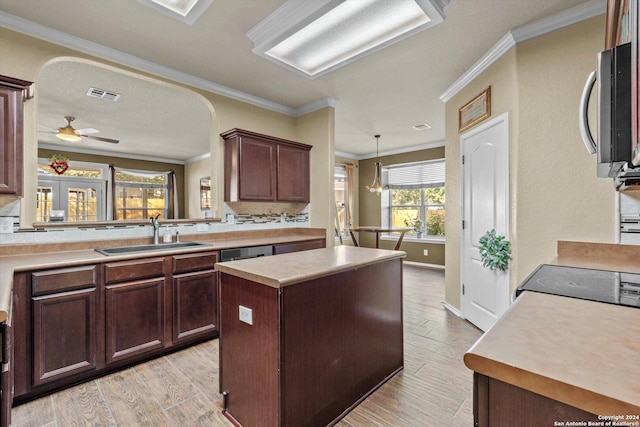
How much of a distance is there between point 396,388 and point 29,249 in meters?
3.00

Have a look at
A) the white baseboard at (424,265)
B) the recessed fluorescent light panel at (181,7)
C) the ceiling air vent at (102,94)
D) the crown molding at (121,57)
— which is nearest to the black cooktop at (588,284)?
the recessed fluorescent light panel at (181,7)

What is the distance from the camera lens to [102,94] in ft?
12.4

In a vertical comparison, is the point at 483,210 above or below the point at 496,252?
above

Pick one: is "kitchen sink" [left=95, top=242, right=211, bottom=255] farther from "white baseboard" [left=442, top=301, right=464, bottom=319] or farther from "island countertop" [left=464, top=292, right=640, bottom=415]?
"white baseboard" [left=442, top=301, right=464, bottom=319]

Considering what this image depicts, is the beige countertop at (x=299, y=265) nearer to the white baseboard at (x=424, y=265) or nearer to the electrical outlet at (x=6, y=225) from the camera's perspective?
the electrical outlet at (x=6, y=225)

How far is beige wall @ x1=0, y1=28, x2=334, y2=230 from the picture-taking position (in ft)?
7.71

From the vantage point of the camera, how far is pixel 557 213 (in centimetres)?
231

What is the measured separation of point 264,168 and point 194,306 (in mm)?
1802

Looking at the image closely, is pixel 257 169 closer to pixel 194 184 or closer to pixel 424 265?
pixel 424 265

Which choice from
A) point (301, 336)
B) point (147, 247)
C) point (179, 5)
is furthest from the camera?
point (147, 247)

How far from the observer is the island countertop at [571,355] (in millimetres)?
494

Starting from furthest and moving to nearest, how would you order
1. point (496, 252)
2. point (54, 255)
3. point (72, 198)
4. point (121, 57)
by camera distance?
1. point (72, 198)
2. point (121, 57)
3. point (496, 252)
4. point (54, 255)

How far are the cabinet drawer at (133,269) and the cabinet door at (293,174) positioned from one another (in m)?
1.78

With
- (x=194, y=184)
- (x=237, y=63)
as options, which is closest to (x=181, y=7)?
(x=237, y=63)
